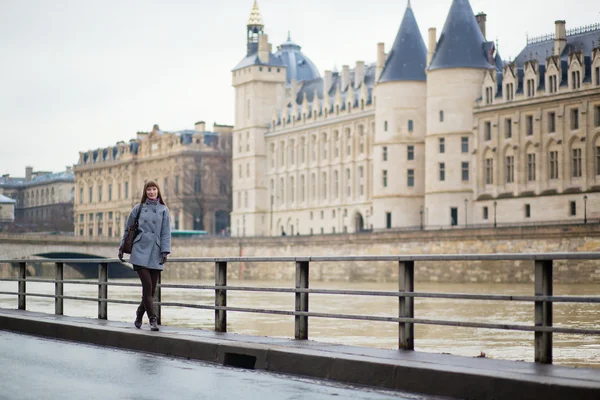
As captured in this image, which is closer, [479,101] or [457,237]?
[457,237]

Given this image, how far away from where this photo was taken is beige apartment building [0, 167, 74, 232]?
546 feet

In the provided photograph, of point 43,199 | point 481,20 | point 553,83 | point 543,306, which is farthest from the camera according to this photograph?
point 43,199

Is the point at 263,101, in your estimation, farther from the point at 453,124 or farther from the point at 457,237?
the point at 457,237

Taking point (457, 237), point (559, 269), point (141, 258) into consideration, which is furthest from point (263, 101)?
point (141, 258)

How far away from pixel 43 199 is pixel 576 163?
12131 cm

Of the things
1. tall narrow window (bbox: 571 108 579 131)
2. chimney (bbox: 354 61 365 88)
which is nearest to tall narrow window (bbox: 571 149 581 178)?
tall narrow window (bbox: 571 108 579 131)

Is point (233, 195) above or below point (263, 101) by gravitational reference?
below

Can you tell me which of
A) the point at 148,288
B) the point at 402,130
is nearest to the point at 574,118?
the point at 402,130

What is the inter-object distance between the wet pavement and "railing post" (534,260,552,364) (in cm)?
109

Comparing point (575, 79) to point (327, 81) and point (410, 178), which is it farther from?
point (327, 81)

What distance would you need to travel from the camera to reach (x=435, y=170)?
86125mm

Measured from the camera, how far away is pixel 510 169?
82.0 meters

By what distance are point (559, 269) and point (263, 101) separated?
57239 mm

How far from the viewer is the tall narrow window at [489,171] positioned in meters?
83.2
